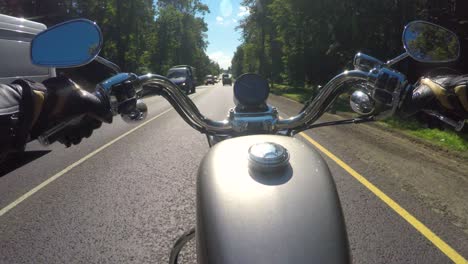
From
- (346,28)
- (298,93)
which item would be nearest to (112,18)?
(298,93)

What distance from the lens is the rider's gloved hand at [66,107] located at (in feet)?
3.83

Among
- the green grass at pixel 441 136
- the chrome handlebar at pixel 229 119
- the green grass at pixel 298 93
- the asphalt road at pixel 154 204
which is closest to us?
the chrome handlebar at pixel 229 119

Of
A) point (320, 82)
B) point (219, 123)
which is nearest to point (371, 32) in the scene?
point (320, 82)

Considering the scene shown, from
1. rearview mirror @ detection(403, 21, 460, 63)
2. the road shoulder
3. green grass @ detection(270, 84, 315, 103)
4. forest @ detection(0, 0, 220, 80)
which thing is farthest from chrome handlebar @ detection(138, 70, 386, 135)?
forest @ detection(0, 0, 220, 80)

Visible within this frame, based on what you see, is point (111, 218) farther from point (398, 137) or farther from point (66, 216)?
point (398, 137)

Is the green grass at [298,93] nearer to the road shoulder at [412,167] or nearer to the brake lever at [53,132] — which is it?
the road shoulder at [412,167]

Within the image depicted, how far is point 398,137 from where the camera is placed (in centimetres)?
944

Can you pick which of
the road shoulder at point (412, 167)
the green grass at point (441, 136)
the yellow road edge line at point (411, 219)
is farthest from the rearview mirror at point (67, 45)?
the green grass at point (441, 136)

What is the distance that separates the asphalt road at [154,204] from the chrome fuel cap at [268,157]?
245cm

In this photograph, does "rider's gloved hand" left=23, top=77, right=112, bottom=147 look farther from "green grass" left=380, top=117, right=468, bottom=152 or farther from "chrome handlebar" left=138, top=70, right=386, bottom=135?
"green grass" left=380, top=117, right=468, bottom=152

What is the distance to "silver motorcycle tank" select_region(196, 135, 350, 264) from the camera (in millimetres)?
1045

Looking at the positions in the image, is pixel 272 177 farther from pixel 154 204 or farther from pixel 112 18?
pixel 112 18

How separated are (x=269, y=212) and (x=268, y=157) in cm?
19

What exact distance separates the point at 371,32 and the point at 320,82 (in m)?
6.08
